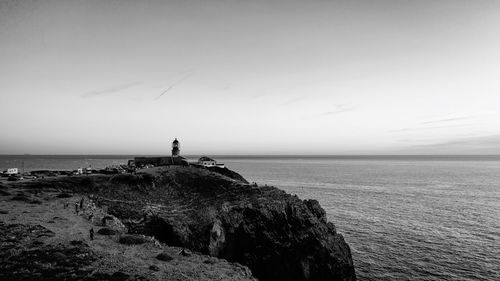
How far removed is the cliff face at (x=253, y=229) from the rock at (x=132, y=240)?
313 inches

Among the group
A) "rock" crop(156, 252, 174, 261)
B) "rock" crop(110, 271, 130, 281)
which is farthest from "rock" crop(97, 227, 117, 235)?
"rock" crop(110, 271, 130, 281)

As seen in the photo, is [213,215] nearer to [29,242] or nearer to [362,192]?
[29,242]

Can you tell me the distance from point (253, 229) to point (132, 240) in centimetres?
1904

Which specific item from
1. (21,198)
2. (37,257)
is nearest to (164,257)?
(37,257)

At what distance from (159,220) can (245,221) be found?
12.8 m

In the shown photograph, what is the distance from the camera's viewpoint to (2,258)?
22.7 m

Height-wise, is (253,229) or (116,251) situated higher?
(116,251)

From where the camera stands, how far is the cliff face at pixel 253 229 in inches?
1598

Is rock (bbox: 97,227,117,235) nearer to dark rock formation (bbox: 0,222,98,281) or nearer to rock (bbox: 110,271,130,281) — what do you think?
dark rock formation (bbox: 0,222,98,281)

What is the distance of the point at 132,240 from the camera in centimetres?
3019

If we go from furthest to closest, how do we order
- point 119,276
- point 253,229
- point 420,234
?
1. point 420,234
2. point 253,229
3. point 119,276

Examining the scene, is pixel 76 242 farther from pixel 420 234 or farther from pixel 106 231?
pixel 420 234

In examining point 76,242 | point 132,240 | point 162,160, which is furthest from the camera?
point 162,160

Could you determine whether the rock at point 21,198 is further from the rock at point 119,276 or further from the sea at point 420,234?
the sea at point 420,234
